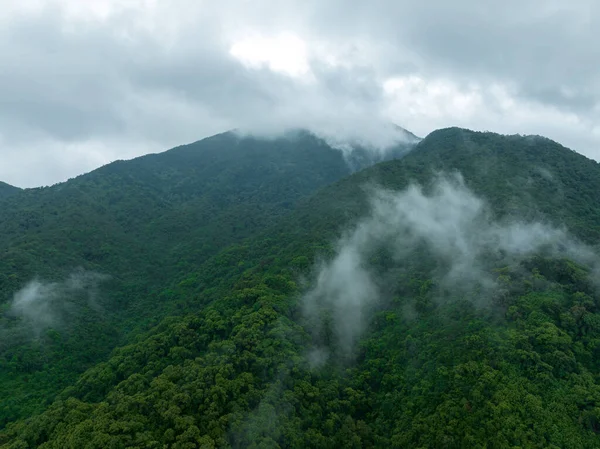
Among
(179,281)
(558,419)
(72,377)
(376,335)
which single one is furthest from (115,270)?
(558,419)

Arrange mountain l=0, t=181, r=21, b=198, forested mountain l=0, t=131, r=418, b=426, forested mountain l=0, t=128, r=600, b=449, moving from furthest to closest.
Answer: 1. mountain l=0, t=181, r=21, b=198
2. forested mountain l=0, t=131, r=418, b=426
3. forested mountain l=0, t=128, r=600, b=449

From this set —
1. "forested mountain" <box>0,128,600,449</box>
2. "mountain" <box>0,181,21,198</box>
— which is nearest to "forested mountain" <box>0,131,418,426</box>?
"forested mountain" <box>0,128,600,449</box>

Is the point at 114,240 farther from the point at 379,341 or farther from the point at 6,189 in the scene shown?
the point at 6,189

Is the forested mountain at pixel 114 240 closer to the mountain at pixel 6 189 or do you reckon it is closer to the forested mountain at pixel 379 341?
the forested mountain at pixel 379 341

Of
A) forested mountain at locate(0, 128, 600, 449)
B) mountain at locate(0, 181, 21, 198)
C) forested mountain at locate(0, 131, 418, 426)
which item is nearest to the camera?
forested mountain at locate(0, 128, 600, 449)

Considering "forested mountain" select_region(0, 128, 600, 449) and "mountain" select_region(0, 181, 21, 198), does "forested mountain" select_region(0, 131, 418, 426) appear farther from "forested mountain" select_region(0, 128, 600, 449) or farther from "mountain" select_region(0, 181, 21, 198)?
"mountain" select_region(0, 181, 21, 198)

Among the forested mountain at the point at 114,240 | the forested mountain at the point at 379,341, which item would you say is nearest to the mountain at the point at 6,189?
the forested mountain at the point at 114,240

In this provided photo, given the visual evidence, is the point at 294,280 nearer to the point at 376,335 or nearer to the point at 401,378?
the point at 376,335
